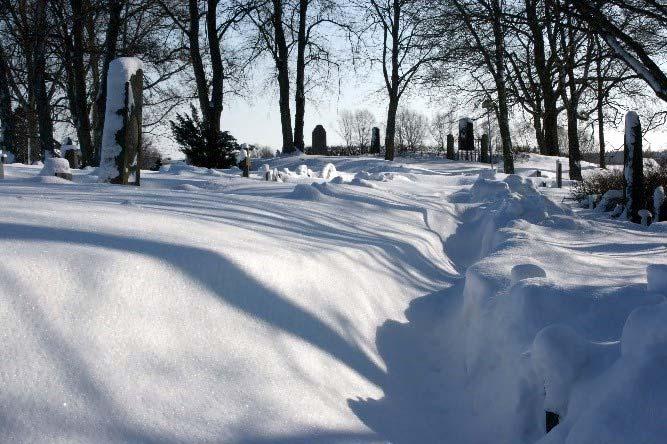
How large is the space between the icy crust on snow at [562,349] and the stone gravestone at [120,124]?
4.13 m

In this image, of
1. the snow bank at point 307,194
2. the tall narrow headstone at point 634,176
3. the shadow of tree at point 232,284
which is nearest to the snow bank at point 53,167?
the snow bank at point 307,194

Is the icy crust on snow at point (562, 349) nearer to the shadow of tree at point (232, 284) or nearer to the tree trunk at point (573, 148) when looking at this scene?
the shadow of tree at point (232, 284)

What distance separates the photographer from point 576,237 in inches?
214

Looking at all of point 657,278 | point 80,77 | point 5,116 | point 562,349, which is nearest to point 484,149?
point 80,77

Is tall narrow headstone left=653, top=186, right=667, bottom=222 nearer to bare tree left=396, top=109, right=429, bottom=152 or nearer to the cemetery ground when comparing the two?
the cemetery ground

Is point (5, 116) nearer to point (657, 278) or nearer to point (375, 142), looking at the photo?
point (375, 142)

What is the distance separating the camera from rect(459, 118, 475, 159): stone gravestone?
25.0 meters

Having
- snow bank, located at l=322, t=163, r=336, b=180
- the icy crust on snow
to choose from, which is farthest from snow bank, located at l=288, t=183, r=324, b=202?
snow bank, located at l=322, t=163, r=336, b=180

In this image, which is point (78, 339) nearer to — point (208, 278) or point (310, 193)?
point (208, 278)

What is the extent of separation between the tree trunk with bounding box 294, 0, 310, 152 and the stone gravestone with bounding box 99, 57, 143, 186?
50.5 feet

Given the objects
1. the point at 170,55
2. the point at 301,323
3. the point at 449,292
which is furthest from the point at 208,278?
the point at 170,55

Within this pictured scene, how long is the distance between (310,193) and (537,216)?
272cm

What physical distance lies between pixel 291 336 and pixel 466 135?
24.1m

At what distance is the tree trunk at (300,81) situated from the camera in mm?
20594
